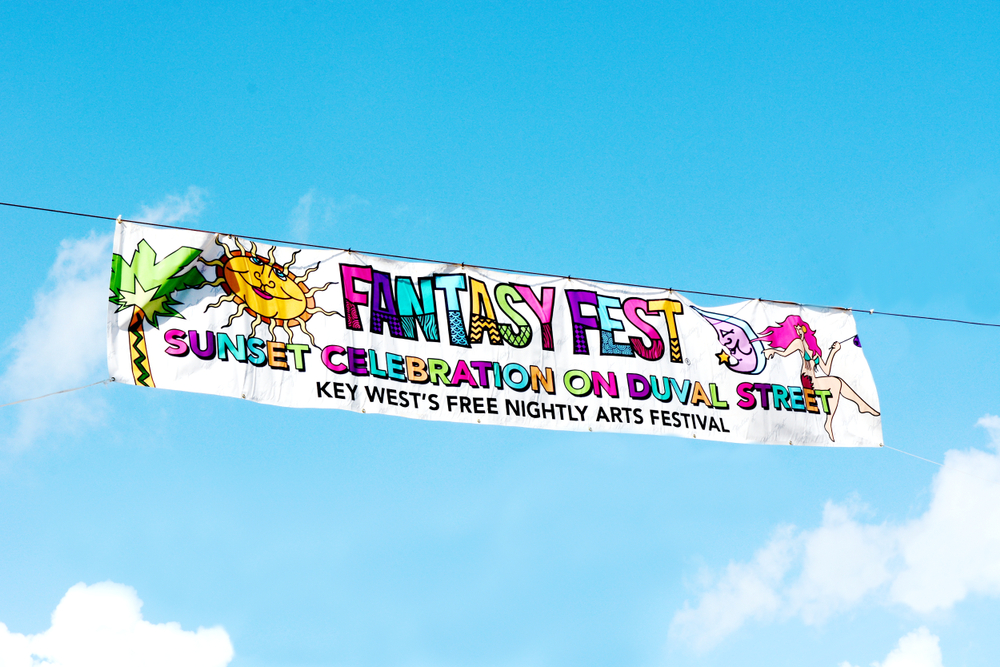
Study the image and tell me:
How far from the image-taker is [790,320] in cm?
1530

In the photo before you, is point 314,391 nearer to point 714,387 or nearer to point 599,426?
point 599,426

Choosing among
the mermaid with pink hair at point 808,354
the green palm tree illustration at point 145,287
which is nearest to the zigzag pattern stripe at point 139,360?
the green palm tree illustration at point 145,287

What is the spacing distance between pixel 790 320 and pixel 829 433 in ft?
5.95

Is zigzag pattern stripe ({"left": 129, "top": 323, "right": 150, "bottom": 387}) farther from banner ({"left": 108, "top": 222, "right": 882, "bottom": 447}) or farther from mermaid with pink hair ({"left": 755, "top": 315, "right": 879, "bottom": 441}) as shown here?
mermaid with pink hair ({"left": 755, "top": 315, "right": 879, "bottom": 441})

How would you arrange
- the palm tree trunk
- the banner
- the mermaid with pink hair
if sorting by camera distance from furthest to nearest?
the mermaid with pink hair
the banner
the palm tree trunk

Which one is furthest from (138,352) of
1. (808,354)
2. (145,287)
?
(808,354)

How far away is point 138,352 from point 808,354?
31.5 feet

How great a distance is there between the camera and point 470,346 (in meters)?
13.2

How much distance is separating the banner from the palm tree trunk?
2 centimetres

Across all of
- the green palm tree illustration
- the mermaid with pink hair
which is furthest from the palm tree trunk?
the mermaid with pink hair

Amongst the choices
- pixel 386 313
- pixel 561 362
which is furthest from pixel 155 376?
pixel 561 362

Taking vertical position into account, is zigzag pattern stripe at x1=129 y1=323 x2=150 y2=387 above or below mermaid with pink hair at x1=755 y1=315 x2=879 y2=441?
below

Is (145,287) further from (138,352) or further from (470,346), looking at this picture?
(470,346)

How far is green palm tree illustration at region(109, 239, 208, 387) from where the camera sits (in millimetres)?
11766
